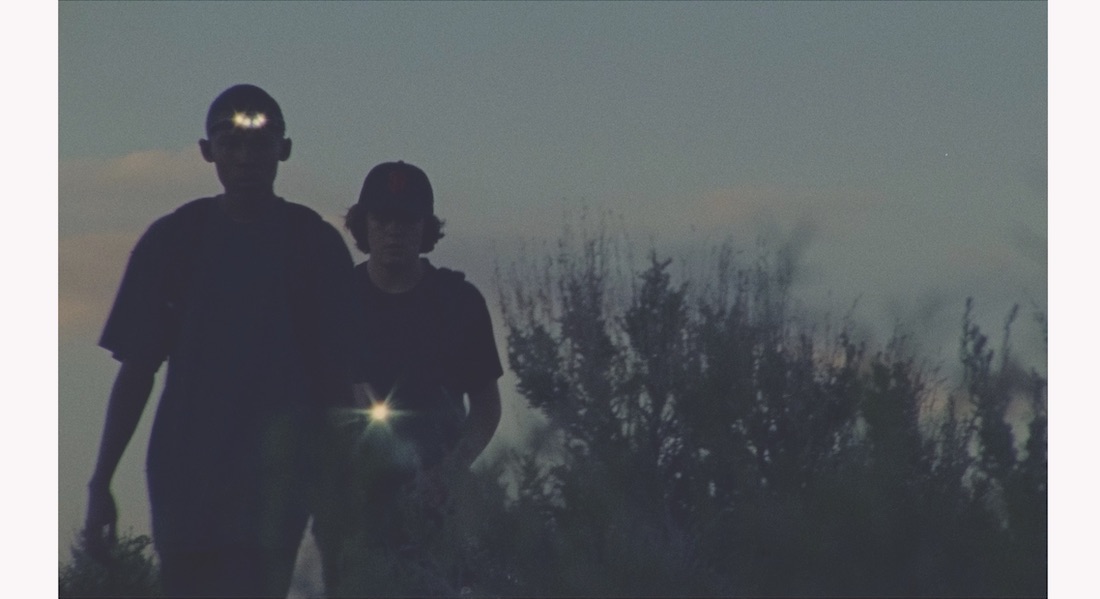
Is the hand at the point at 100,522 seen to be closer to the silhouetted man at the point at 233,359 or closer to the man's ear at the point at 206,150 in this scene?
the silhouetted man at the point at 233,359

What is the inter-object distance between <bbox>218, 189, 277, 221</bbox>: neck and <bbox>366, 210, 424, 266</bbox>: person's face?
2.73ft

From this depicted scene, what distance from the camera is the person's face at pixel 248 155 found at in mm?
4566

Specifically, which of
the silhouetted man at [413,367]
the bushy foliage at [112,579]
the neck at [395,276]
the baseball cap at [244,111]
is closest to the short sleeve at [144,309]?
the baseball cap at [244,111]

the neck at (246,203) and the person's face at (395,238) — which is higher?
the person's face at (395,238)

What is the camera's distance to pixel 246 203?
458cm

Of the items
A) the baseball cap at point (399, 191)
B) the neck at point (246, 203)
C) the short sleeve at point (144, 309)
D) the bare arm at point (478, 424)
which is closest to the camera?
the short sleeve at point (144, 309)

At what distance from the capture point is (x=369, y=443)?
185 inches

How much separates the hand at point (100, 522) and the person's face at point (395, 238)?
1388 mm

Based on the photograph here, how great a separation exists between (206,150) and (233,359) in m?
0.70

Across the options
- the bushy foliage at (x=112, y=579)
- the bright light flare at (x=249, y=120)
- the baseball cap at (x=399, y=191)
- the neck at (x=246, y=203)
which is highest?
the baseball cap at (x=399, y=191)

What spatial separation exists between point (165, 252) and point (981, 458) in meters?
2.86

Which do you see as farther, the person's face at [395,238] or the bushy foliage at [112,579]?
the bushy foliage at [112,579]
